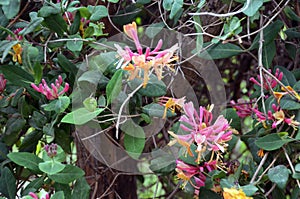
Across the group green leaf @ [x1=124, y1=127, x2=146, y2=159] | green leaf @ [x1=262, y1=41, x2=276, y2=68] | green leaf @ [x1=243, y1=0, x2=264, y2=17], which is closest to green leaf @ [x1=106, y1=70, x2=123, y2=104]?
green leaf @ [x1=124, y1=127, x2=146, y2=159]

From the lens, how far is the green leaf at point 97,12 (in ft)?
2.62

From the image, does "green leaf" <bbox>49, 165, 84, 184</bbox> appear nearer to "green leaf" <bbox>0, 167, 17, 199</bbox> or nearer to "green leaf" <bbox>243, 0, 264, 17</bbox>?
"green leaf" <bbox>0, 167, 17, 199</bbox>

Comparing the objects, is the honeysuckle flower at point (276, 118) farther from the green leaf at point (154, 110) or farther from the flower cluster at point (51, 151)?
the flower cluster at point (51, 151)

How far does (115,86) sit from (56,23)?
0.15m

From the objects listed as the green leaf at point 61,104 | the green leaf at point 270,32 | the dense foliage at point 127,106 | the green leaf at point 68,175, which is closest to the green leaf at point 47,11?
the dense foliage at point 127,106

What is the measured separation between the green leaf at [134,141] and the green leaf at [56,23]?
189mm

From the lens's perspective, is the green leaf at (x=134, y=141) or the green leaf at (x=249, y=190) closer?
the green leaf at (x=249, y=190)

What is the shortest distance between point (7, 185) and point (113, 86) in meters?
0.27

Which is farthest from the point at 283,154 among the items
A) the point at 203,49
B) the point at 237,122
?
the point at 203,49

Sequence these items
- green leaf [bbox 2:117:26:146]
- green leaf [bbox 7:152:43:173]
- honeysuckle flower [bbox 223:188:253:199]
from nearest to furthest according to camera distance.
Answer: honeysuckle flower [bbox 223:188:253:199] → green leaf [bbox 7:152:43:173] → green leaf [bbox 2:117:26:146]

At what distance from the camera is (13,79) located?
2.60 ft

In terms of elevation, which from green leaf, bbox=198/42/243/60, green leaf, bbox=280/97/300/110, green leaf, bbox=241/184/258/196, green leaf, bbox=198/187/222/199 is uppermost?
green leaf, bbox=198/42/243/60

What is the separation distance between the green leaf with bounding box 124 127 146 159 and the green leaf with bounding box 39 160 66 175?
14 centimetres

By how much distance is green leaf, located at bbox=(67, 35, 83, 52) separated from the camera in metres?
0.76
